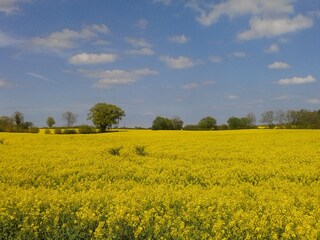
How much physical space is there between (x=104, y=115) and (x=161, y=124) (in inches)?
407

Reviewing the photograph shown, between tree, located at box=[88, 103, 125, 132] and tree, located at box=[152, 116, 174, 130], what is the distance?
681cm

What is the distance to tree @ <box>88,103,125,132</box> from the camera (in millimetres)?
64312

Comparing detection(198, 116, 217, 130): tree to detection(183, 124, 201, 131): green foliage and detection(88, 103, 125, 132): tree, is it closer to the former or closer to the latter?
detection(183, 124, 201, 131): green foliage

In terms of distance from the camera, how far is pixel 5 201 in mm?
7496

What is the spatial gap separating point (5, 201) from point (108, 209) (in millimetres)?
1924

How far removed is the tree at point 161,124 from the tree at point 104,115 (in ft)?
22.3

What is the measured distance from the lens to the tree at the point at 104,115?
64.3 metres

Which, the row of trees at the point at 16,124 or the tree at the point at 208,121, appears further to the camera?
the tree at the point at 208,121

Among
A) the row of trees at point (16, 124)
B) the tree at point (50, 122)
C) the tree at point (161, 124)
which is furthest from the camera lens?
the tree at point (50, 122)

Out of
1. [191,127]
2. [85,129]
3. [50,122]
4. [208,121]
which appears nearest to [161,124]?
[191,127]

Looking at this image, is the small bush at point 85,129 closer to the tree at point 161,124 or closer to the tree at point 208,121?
the tree at point 161,124

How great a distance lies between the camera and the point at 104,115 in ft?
212

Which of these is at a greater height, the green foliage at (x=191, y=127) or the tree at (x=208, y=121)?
the tree at (x=208, y=121)

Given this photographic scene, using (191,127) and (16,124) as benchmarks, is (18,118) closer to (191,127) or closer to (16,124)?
(16,124)
